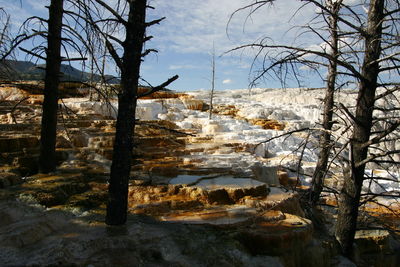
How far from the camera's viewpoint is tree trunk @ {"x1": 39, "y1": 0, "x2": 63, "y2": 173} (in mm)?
6250

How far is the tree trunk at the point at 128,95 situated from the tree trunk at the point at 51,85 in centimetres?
324

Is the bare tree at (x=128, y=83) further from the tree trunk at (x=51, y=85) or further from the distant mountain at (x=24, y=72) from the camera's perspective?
the tree trunk at (x=51, y=85)

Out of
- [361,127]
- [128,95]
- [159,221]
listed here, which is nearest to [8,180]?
[159,221]

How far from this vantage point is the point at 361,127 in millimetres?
4078

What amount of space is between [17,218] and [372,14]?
17.0ft

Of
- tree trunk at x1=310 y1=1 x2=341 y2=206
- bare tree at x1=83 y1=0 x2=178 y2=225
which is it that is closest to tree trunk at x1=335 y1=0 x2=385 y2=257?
tree trunk at x1=310 y1=1 x2=341 y2=206

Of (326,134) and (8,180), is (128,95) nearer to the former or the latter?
(8,180)

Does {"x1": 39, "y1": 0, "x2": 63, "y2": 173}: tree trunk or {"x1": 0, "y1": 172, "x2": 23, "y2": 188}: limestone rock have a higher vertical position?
{"x1": 39, "y1": 0, "x2": 63, "y2": 173}: tree trunk

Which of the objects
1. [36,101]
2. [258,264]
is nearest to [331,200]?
[258,264]

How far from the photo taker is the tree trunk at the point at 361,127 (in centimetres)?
389

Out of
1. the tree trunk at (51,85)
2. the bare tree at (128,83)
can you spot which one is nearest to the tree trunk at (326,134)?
the bare tree at (128,83)

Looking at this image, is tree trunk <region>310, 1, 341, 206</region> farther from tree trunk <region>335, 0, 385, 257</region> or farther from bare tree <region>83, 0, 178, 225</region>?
bare tree <region>83, 0, 178, 225</region>

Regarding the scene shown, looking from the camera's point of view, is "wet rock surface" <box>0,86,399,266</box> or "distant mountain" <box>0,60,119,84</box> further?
"distant mountain" <box>0,60,119,84</box>

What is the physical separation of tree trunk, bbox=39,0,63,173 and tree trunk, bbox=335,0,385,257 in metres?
5.28
